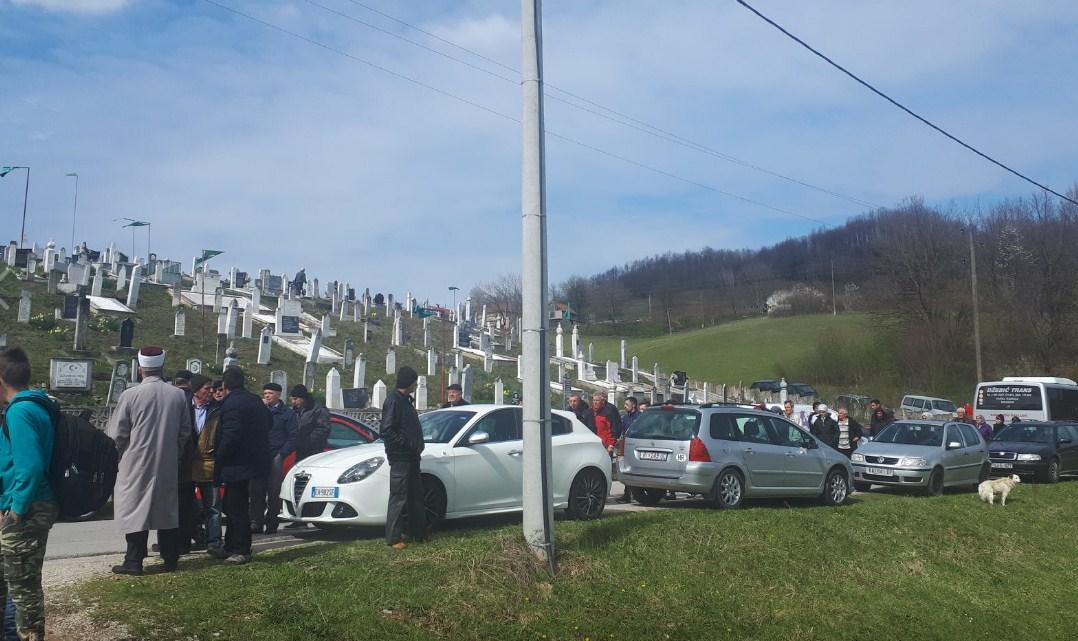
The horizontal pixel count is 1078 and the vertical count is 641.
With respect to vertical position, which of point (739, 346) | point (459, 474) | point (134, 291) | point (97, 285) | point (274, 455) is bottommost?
point (459, 474)

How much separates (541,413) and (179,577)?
3.23 m

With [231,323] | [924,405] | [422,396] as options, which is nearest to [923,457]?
[422,396]

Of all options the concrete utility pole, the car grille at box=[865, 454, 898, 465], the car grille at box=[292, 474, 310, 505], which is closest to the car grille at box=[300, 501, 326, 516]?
the car grille at box=[292, 474, 310, 505]

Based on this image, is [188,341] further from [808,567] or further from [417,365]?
[808,567]

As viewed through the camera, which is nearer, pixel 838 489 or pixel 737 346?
pixel 838 489

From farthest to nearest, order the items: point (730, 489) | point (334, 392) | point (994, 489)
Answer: point (334, 392) < point (994, 489) < point (730, 489)

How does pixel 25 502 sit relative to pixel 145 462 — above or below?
below

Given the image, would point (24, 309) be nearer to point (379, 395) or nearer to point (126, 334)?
point (126, 334)

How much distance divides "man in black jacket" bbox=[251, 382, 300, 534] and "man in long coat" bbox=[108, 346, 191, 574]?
2.49m

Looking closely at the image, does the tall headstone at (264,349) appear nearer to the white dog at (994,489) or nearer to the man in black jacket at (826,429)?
the man in black jacket at (826,429)

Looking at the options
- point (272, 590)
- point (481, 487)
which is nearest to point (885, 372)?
point (481, 487)

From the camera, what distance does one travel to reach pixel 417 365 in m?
31.2

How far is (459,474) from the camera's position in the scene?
9.89 metres

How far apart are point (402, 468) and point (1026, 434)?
17.4 m
